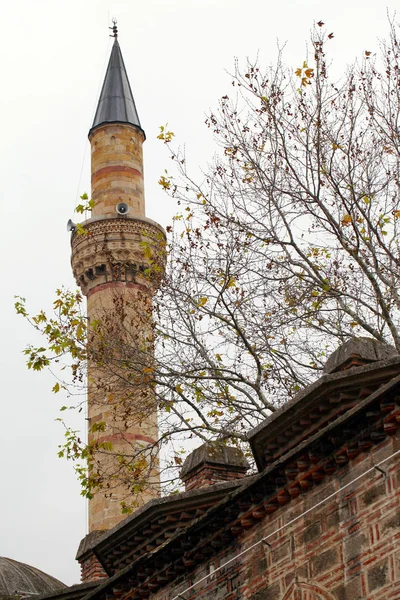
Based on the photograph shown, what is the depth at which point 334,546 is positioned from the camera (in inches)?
368

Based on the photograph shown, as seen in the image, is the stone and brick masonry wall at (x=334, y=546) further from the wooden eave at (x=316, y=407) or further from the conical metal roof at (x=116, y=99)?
the conical metal roof at (x=116, y=99)

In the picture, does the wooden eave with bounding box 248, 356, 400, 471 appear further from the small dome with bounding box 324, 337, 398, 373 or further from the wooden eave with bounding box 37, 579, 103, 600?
the wooden eave with bounding box 37, 579, 103, 600

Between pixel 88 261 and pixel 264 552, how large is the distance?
18.8 meters

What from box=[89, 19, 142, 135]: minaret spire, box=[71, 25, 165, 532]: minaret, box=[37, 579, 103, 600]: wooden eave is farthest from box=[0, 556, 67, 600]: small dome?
box=[89, 19, 142, 135]: minaret spire

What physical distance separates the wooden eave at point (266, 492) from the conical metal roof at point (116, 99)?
19.2 metres

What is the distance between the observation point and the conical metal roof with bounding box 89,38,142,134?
99.6 ft

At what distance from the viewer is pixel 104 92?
103 feet

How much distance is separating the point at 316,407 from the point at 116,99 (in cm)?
2164

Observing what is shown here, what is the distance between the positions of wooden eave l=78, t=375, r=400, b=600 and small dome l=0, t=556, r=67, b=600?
29.1ft

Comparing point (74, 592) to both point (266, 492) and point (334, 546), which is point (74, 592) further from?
point (334, 546)

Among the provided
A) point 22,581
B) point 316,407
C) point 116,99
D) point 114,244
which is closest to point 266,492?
point 316,407

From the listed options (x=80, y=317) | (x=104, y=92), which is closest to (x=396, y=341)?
(x=80, y=317)

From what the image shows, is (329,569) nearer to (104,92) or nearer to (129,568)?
(129,568)

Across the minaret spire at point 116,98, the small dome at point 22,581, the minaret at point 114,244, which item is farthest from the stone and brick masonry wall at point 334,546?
the minaret spire at point 116,98
